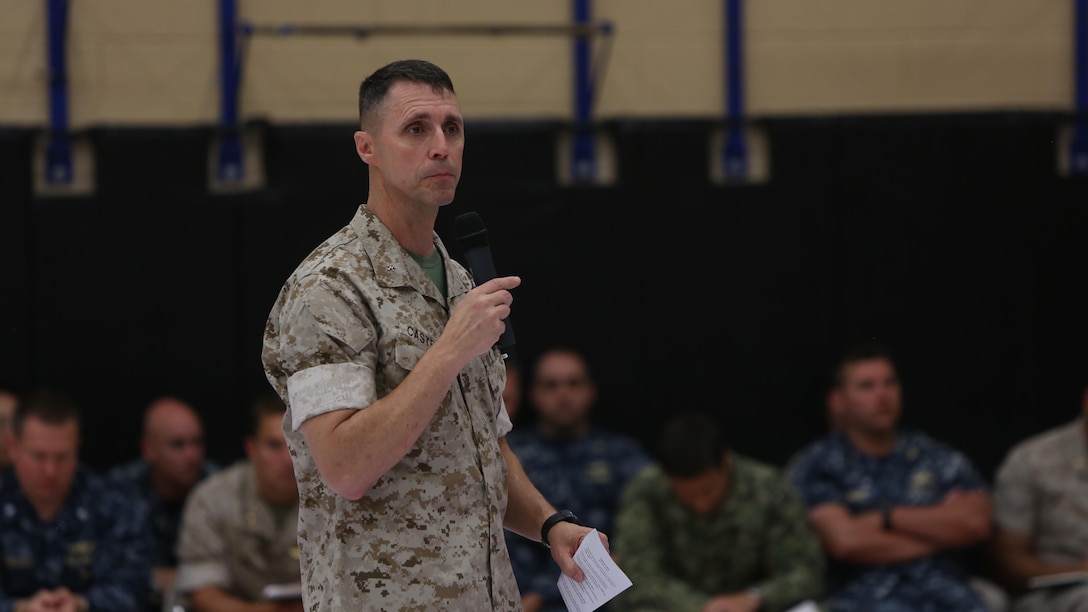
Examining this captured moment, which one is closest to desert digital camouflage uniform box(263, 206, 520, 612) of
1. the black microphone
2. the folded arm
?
the black microphone

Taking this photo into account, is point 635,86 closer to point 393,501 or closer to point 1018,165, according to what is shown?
point 1018,165

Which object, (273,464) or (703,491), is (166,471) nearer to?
(273,464)

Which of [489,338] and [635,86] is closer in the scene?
[489,338]

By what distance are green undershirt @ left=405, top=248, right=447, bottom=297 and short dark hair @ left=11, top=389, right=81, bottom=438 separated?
273 centimetres

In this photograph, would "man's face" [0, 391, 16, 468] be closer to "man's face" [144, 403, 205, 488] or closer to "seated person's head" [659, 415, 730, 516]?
"man's face" [144, 403, 205, 488]

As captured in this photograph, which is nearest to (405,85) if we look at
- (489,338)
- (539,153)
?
(489,338)

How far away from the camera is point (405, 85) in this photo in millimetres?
2307

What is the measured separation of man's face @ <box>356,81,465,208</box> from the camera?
227 centimetres

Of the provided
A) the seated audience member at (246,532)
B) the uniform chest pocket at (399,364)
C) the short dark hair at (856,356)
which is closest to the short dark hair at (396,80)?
the uniform chest pocket at (399,364)

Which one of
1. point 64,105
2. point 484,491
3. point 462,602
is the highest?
point 64,105

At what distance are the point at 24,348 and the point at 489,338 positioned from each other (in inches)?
156

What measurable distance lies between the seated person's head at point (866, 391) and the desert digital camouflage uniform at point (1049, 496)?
51 cm

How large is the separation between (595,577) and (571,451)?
3.24m

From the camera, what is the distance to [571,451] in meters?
5.52
